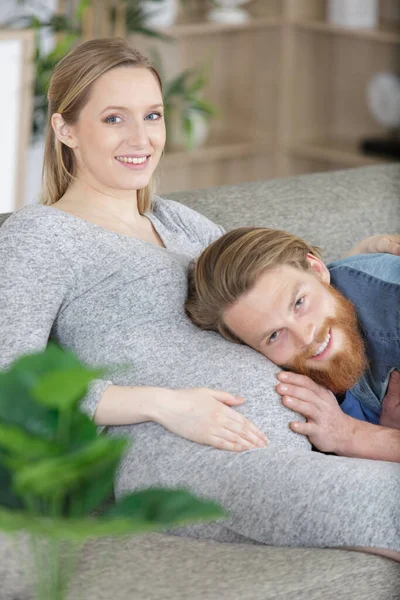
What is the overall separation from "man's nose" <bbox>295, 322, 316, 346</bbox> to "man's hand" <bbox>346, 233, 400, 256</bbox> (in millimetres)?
349

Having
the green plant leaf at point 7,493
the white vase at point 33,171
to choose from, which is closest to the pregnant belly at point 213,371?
the green plant leaf at point 7,493

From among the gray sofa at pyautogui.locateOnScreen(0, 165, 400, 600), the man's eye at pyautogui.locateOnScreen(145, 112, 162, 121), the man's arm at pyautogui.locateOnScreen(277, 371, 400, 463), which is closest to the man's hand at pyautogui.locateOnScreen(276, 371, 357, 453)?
the man's arm at pyautogui.locateOnScreen(277, 371, 400, 463)

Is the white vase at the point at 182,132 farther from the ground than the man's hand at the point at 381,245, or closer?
closer

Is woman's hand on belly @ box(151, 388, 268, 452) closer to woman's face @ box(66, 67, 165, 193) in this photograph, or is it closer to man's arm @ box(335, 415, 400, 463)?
man's arm @ box(335, 415, 400, 463)

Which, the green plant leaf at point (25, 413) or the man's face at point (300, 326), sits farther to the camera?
the man's face at point (300, 326)

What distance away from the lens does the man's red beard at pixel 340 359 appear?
1626mm

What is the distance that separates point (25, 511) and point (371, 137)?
3.47 m

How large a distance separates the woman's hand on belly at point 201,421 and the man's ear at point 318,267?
33cm

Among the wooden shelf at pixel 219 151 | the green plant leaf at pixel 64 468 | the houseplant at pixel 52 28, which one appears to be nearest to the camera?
the green plant leaf at pixel 64 468

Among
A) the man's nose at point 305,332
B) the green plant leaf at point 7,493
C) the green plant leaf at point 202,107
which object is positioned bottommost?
the man's nose at point 305,332

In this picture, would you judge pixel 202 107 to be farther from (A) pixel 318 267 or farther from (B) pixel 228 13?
(A) pixel 318 267

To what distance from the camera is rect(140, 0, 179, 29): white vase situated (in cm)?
361

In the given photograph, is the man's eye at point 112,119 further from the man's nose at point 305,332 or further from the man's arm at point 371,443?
the man's arm at point 371,443

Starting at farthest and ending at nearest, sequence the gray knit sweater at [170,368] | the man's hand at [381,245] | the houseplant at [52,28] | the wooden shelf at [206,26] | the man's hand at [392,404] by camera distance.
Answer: the wooden shelf at [206,26], the houseplant at [52,28], the man's hand at [381,245], the man's hand at [392,404], the gray knit sweater at [170,368]
